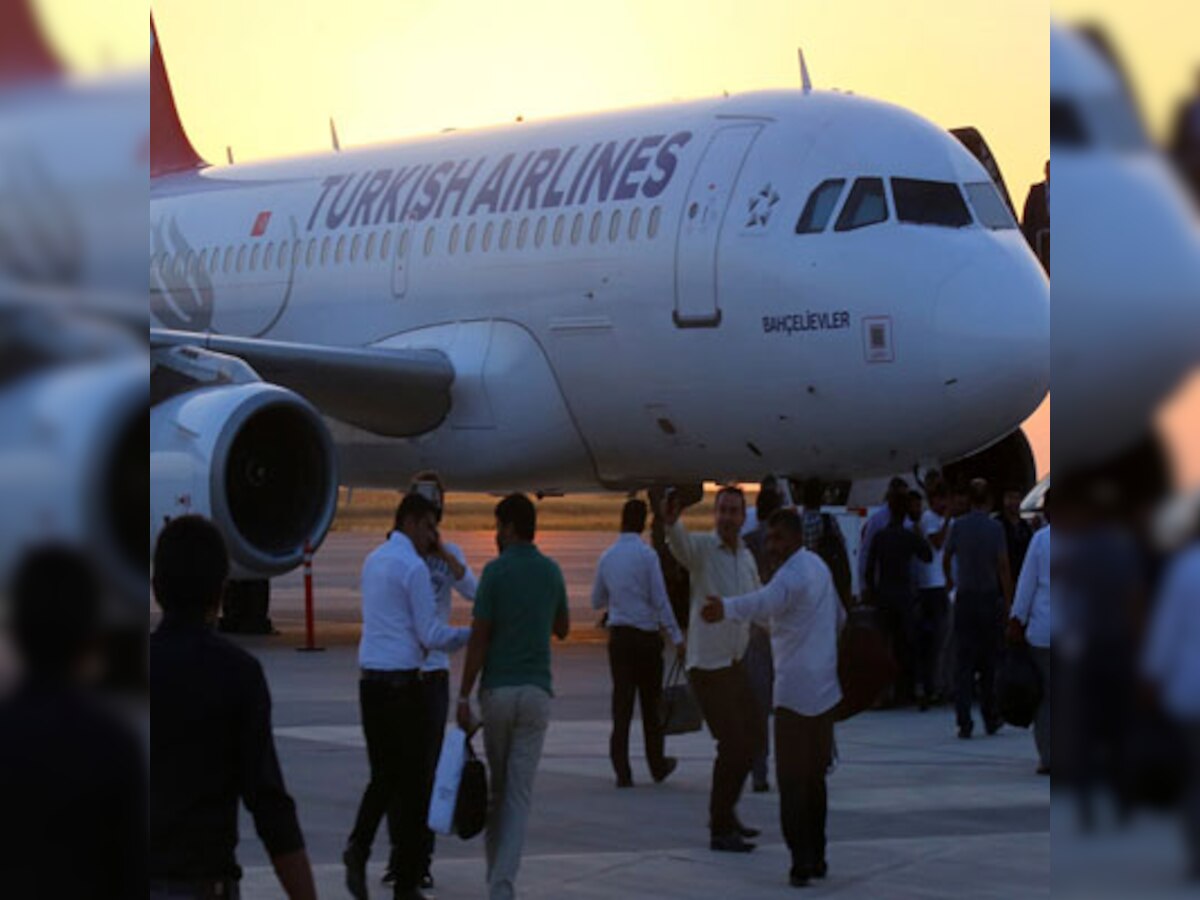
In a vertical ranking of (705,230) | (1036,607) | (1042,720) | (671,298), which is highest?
(705,230)

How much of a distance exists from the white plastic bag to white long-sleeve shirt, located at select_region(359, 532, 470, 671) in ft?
1.80

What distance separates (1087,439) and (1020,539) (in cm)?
1513

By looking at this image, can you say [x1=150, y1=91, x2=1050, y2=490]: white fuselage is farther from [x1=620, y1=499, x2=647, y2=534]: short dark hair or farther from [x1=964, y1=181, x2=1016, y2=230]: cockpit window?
[x1=620, y1=499, x2=647, y2=534]: short dark hair

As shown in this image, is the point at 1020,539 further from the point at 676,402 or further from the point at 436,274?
the point at 436,274

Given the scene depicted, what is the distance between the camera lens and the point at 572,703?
1441 centimetres

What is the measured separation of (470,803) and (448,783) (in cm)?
11

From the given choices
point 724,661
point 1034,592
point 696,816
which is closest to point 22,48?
point 724,661

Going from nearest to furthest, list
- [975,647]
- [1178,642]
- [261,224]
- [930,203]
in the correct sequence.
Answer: [1178,642] → [975,647] → [930,203] → [261,224]

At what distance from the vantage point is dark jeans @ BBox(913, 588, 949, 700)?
48.8 feet

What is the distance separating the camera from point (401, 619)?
798 centimetres

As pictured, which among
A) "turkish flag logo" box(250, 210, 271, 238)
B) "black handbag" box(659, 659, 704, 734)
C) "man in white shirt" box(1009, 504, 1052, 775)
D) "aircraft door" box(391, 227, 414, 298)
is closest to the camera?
"man in white shirt" box(1009, 504, 1052, 775)

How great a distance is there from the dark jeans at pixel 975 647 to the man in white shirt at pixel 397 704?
574 centimetres

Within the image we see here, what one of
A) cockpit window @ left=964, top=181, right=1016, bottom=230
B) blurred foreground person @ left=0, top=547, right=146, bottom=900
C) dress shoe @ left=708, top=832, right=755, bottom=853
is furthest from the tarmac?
blurred foreground person @ left=0, top=547, right=146, bottom=900

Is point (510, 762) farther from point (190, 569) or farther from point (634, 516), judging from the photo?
point (190, 569)
